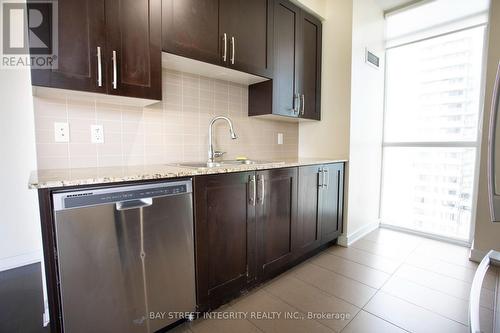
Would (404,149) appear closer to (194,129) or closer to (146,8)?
(194,129)

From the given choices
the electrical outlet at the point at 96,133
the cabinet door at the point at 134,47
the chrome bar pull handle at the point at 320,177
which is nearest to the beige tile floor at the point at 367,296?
the chrome bar pull handle at the point at 320,177

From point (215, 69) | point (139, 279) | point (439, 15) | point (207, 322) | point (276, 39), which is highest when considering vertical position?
point (439, 15)

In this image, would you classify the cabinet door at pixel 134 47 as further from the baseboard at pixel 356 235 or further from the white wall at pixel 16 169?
the baseboard at pixel 356 235

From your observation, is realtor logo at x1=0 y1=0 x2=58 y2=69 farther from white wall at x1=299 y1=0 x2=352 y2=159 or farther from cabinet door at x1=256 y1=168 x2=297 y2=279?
white wall at x1=299 y1=0 x2=352 y2=159

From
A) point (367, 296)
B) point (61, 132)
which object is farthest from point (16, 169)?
point (367, 296)

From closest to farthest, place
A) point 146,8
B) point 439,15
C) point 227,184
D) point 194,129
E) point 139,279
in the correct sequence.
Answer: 1. point 139,279
2. point 146,8
3. point 227,184
4. point 194,129
5. point 439,15

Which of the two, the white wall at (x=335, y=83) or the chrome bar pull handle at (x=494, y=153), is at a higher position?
the white wall at (x=335, y=83)

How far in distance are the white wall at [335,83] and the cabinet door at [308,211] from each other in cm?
62

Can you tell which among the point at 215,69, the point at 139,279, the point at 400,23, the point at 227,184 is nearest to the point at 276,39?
the point at 215,69

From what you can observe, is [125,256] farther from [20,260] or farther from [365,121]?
[365,121]

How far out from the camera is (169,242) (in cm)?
129

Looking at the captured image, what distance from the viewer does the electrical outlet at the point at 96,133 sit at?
1.56 metres

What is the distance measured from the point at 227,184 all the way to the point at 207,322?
847 mm

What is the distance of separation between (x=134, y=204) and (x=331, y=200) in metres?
1.88
